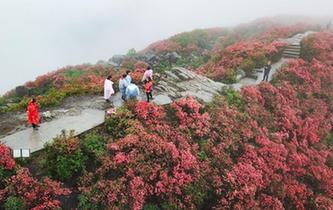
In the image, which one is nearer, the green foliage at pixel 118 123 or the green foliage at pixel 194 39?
the green foliage at pixel 118 123

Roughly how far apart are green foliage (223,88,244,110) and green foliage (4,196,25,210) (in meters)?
12.4

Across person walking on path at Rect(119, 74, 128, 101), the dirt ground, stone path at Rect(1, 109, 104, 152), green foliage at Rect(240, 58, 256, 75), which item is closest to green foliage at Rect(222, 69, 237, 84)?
green foliage at Rect(240, 58, 256, 75)

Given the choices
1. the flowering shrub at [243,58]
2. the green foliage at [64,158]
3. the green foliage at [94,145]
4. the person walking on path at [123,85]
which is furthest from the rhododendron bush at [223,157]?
the flowering shrub at [243,58]

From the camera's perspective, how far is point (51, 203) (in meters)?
11.2

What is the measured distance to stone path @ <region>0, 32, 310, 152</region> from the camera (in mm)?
14336

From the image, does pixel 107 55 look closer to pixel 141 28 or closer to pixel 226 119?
pixel 141 28

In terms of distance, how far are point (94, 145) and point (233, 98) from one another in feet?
32.1

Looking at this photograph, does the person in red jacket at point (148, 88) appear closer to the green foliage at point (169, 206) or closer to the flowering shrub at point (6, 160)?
the green foliage at point (169, 206)

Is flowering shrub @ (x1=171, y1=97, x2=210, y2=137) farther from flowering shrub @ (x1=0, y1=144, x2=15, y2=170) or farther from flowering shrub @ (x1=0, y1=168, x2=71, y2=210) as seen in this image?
flowering shrub @ (x1=0, y1=144, x2=15, y2=170)

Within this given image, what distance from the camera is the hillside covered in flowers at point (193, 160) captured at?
12.2 meters

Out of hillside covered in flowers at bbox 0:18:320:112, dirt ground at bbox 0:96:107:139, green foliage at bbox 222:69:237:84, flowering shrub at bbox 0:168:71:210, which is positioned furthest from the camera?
green foliage at bbox 222:69:237:84

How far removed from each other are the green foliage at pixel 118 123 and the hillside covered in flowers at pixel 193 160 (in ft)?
0.13

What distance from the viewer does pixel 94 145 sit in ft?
45.6

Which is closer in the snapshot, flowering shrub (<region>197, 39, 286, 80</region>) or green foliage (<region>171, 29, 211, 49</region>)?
flowering shrub (<region>197, 39, 286, 80</region>)
